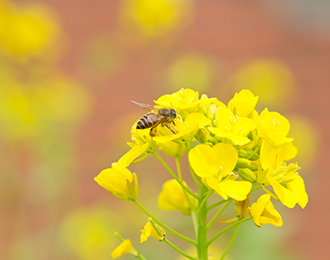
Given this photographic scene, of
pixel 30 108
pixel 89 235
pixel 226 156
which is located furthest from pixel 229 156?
Result: pixel 30 108

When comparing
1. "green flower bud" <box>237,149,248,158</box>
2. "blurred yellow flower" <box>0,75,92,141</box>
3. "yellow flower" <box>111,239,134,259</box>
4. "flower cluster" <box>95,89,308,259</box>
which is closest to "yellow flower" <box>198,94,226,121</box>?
"flower cluster" <box>95,89,308,259</box>

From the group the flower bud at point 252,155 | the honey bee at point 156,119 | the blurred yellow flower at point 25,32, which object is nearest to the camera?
the flower bud at point 252,155

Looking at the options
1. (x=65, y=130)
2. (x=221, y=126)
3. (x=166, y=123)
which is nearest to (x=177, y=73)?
(x=65, y=130)

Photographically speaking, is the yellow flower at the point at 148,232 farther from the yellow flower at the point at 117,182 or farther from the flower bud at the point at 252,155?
the flower bud at the point at 252,155

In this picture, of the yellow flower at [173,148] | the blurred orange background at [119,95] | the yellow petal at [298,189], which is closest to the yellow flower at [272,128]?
the yellow petal at [298,189]

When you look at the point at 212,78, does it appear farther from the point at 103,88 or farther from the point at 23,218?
the point at 23,218

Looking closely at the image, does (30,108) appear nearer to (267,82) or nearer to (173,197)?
(173,197)
